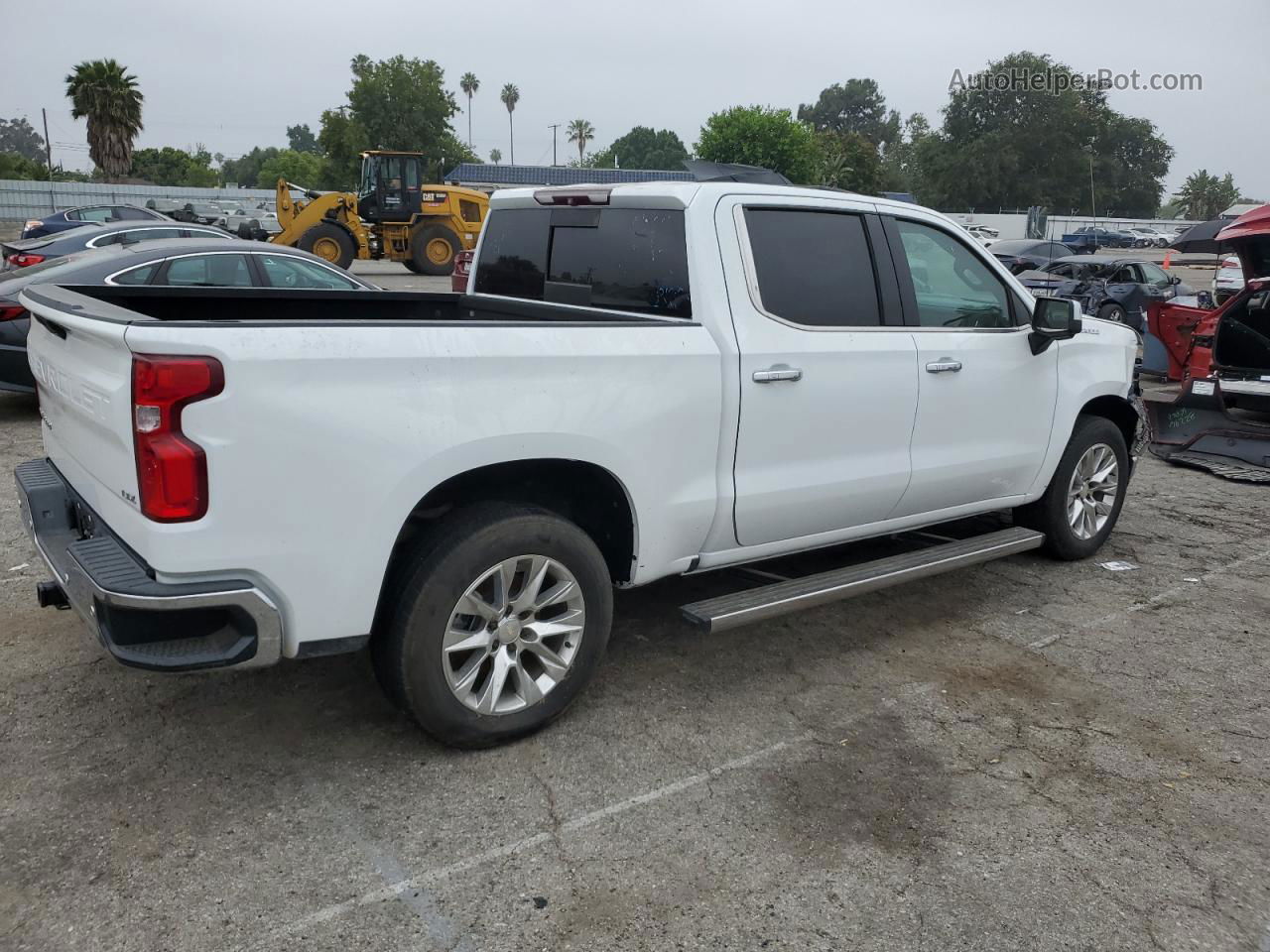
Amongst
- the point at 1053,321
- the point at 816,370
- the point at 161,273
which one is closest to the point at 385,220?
the point at 161,273

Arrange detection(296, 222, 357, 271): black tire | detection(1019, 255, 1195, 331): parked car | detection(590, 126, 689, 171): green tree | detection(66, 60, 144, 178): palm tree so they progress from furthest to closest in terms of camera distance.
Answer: detection(590, 126, 689, 171): green tree
detection(66, 60, 144, 178): palm tree
detection(296, 222, 357, 271): black tire
detection(1019, 255, 1195, 331): parked car

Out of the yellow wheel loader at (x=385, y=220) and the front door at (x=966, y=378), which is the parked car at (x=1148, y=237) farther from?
the front door at (x=966, y=378)

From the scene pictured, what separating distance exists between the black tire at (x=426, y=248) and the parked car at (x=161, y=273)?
17.1m

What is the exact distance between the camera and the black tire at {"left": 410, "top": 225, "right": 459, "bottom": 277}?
2558cm

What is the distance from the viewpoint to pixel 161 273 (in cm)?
823

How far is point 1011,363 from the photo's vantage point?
16.3 ft

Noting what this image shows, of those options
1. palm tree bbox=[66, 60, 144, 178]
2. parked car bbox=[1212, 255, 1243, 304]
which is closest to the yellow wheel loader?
parked car bbox=[1212, 255, 1243, 304]

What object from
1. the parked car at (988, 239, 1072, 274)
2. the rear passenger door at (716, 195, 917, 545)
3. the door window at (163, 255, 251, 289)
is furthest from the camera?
the parked car at (988, 239, 1072, 274)

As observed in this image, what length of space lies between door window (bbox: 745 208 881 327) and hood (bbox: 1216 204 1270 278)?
578 cm

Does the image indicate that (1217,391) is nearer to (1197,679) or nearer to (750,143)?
(1197,679)

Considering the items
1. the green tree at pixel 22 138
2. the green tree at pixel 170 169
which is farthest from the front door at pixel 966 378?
the green tree at pixel 22 138

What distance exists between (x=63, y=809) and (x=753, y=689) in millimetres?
2479

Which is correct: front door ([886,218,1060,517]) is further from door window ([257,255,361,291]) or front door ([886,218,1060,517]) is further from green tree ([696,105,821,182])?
green tree ([696,105,821,182])

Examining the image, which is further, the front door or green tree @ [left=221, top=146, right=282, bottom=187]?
green tree @ [left=221, top=146, right=282, bottom=187]
